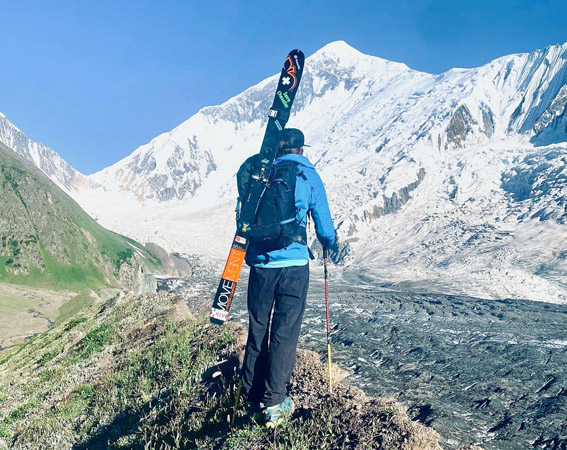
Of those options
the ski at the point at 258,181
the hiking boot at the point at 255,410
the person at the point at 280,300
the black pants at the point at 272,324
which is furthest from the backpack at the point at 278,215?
the hiking boot at the point at 255,410

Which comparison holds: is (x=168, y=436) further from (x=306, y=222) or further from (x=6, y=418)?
(x=6, y=418)

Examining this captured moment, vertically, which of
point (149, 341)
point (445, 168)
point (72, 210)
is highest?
point (445, 168)

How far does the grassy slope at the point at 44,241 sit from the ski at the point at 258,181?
34.6 metres

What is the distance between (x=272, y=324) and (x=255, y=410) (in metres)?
0.85

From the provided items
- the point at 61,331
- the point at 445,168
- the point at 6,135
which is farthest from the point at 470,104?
the point at 6,135

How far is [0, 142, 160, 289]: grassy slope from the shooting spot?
3594 cm

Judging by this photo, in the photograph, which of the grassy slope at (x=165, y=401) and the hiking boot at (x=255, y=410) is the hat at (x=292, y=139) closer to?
the grassy slope at (x=165, y=401)

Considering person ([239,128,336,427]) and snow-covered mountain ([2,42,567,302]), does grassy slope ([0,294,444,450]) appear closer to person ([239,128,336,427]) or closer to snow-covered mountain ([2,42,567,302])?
person ([239,128,336,427])

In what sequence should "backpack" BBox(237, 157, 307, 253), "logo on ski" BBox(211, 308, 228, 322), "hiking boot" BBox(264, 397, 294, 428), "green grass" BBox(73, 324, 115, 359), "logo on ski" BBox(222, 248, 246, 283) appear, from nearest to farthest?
"hiking boot" BBox(264, 397, 294, 428) < "backpack" BBox(237, 157, 307, 253) < "logo on ski" BBox(222, 248, 246, 283) < "logo on ski" BBox(211, 308, 228, 322) < "green grass" BBox(73, 324, 115, 359)

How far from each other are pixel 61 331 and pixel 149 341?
630 cm

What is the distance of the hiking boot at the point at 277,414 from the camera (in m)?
4.03

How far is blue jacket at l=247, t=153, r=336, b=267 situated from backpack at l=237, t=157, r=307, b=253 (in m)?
0.05

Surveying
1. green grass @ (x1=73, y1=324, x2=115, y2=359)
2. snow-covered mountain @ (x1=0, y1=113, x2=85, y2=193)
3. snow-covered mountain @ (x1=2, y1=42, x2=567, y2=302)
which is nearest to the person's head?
green grass @ (x1=73, y1=324, x2=115, y2=359)

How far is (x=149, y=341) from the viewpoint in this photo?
23.9ft
